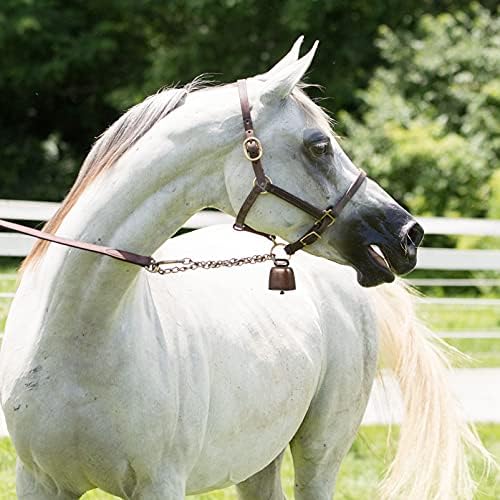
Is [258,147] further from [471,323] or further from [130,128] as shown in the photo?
[471,323]

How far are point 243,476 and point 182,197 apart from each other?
1134 mm

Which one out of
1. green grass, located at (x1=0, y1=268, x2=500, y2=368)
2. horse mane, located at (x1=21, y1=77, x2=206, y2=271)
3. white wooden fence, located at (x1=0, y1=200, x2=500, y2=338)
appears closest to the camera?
horse mane, located at (x1=21, y1=77, x2=206, y2=271)

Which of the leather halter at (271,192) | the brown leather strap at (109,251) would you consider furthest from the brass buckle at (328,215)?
the brown leather strap at (109,251)

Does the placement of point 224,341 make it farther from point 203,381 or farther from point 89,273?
point 89,273

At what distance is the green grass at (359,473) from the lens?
524cm

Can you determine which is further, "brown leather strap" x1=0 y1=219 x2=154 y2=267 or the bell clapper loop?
the bell clapper loop

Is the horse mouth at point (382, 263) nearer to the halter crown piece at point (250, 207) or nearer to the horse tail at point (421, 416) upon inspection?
the halter crown piece at point (250, 207)

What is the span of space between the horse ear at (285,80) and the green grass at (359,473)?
7.02 ft

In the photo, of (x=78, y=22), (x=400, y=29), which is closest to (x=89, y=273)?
(x=400, y=29)

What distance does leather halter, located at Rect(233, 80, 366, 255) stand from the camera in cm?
316

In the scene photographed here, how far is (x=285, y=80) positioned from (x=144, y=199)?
0.53m

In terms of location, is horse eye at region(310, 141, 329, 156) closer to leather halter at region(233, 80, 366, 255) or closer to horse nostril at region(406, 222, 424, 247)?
leather halter at region(233, 80, 366, 255)

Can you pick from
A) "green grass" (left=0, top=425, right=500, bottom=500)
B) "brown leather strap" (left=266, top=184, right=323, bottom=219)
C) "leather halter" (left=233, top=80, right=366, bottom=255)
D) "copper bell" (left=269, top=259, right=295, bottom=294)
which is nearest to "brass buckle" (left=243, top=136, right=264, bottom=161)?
"leather halter" (left=233, top=80, right=366, bottom=255)

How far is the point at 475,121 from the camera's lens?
1457 centimetres
